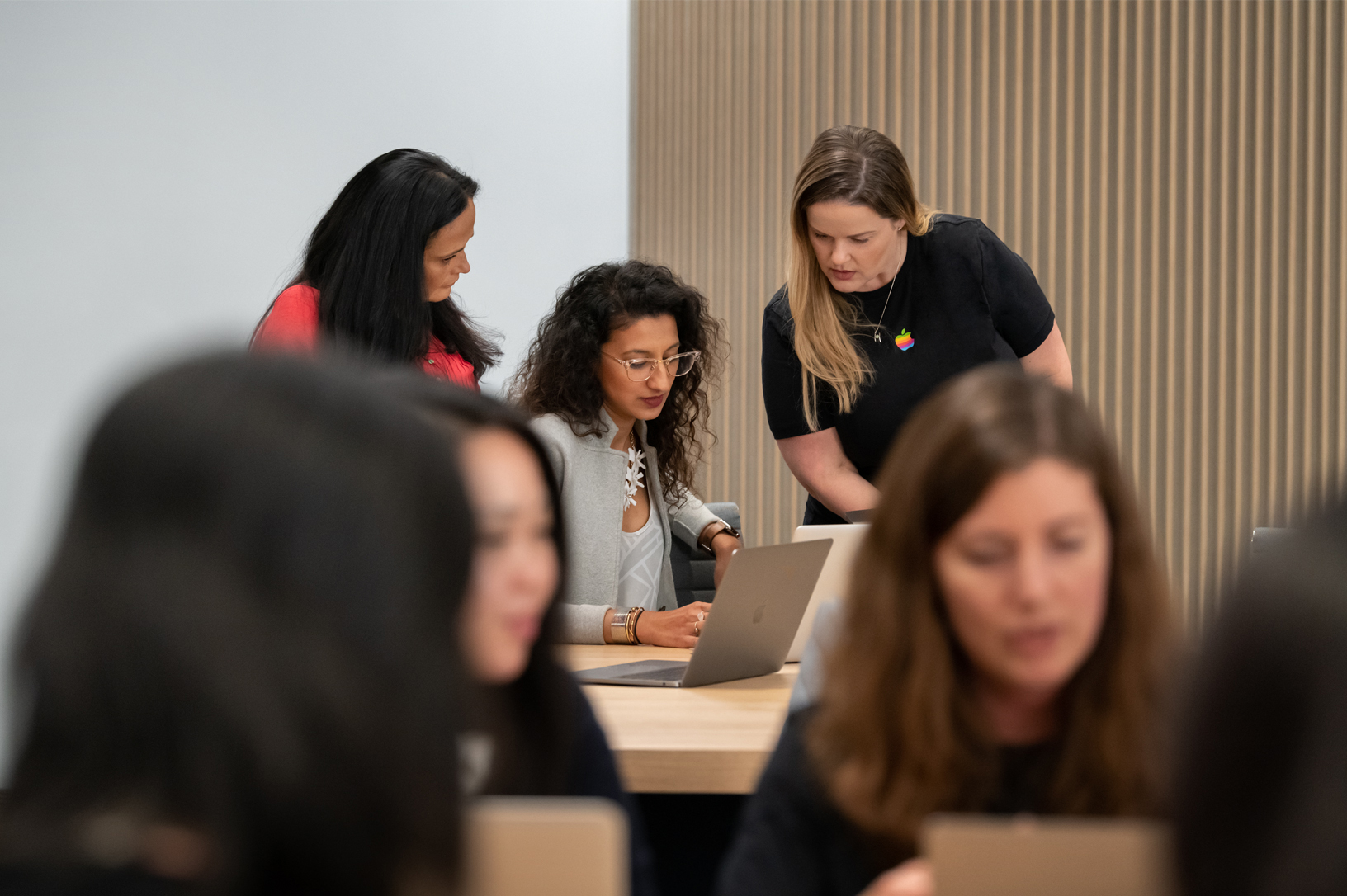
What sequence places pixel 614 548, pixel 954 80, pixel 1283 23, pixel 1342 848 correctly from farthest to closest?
pixel 954 80, pixel 1283 23, pixel 614 548, pixel 1342 848

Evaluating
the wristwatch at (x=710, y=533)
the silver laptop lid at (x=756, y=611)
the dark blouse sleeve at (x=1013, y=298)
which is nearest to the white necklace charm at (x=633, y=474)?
the wristwatch at (x=710, y=533)

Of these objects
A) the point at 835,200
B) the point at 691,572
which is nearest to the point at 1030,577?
the point at 835,200

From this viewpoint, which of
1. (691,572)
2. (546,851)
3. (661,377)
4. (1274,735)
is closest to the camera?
(1274,735)

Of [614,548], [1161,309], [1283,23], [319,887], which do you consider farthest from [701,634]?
[1283,23]

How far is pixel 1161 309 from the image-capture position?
168 inches

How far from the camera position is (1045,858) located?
26.6 inches

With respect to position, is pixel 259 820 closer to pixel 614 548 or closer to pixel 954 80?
pixel 614 548

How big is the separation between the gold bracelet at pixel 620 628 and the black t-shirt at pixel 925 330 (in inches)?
22.4

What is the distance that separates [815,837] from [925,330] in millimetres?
1683

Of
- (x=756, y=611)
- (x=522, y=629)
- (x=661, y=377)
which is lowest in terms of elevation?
(x=756, y=611)

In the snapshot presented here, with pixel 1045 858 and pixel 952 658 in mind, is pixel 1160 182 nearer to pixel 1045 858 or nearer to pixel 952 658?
pixel 952 658

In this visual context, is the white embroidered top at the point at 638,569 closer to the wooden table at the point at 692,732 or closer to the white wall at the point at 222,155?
the wooden table at the point at 692,732

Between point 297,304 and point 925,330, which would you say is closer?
point 297,304

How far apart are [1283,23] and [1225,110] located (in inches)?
13.0
